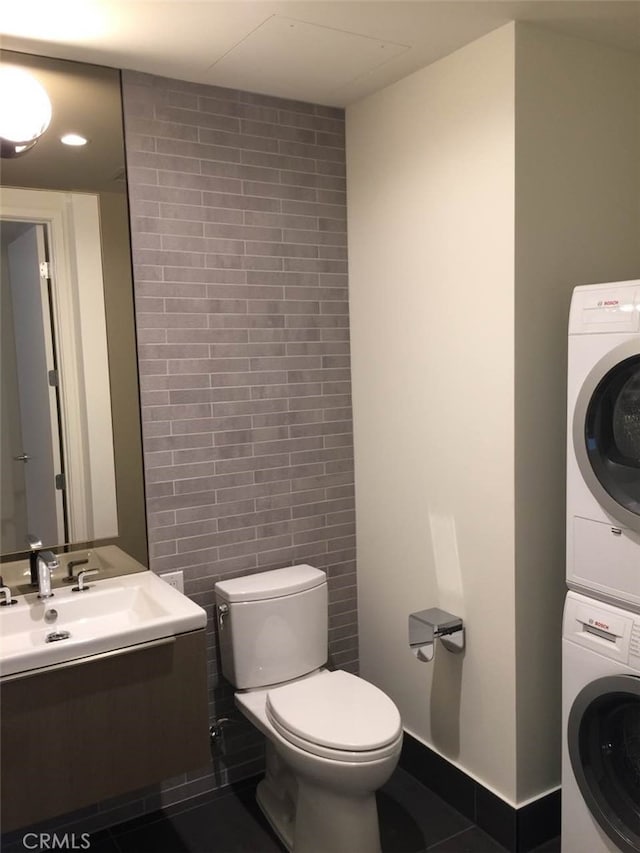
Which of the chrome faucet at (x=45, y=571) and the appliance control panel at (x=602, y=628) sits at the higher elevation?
the chrome faucet at (x=45, y=571)

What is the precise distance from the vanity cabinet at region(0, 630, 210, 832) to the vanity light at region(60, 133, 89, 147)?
1.47 meters

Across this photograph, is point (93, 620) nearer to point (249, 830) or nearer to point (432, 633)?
point (249, 830)

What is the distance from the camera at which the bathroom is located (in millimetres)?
2098

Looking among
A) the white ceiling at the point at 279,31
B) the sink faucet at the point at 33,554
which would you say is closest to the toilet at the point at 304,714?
the sink faucet at the point at 33,554

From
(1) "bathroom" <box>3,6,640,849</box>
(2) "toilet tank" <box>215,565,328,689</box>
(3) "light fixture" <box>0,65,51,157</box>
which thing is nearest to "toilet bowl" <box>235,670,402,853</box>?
(2) "toilet tank" <box>215,565,328,689</box>

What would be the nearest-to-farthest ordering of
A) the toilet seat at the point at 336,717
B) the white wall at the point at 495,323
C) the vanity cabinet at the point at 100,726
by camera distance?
1. the vanity cabinet at the point at 100,726
2. the toilet seat at the point at 336,717
3. the white wall at the point at 495,323

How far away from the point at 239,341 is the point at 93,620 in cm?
101

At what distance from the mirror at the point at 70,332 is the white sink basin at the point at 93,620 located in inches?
6.7

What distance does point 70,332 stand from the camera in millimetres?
2236

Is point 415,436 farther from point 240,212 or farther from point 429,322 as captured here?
point 240,212

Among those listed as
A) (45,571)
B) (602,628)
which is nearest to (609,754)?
(602,628)

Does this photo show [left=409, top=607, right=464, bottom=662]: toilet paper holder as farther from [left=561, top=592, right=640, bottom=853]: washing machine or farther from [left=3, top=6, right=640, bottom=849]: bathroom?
[left=561, top=592, right=640, bottom=853]: washing machine

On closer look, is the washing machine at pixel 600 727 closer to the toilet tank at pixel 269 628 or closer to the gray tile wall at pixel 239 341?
the toilet tank at pixel 269 628

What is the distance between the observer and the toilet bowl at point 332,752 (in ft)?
6.39
